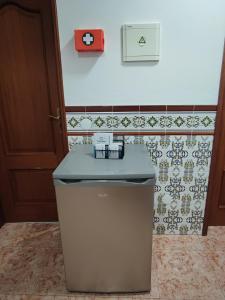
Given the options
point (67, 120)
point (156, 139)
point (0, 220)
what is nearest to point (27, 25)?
point (67, 120)

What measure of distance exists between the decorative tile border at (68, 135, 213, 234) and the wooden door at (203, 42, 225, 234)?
0.05 metres

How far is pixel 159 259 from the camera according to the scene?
1725mm

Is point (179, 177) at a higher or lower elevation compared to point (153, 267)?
higher

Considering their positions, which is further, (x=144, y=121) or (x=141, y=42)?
(x=144, y=121)

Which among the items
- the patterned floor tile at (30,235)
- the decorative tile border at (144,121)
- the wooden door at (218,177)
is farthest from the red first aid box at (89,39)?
the patterned floor tile at (30,235)

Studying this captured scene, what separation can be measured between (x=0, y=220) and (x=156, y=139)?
5.49 ft

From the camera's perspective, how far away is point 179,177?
5.93ft

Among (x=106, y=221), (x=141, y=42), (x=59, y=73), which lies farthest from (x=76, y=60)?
(x=106, y=221)

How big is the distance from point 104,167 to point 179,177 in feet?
2.60

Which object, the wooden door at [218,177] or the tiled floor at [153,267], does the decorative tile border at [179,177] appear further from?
the tiled floor at [153,267]

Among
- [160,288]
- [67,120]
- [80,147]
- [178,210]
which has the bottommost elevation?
[160,288]

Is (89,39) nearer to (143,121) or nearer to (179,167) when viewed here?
(143,121)

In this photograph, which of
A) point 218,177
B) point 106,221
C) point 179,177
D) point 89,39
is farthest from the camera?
point 218,177

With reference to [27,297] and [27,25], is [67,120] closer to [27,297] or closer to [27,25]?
[27,25]
